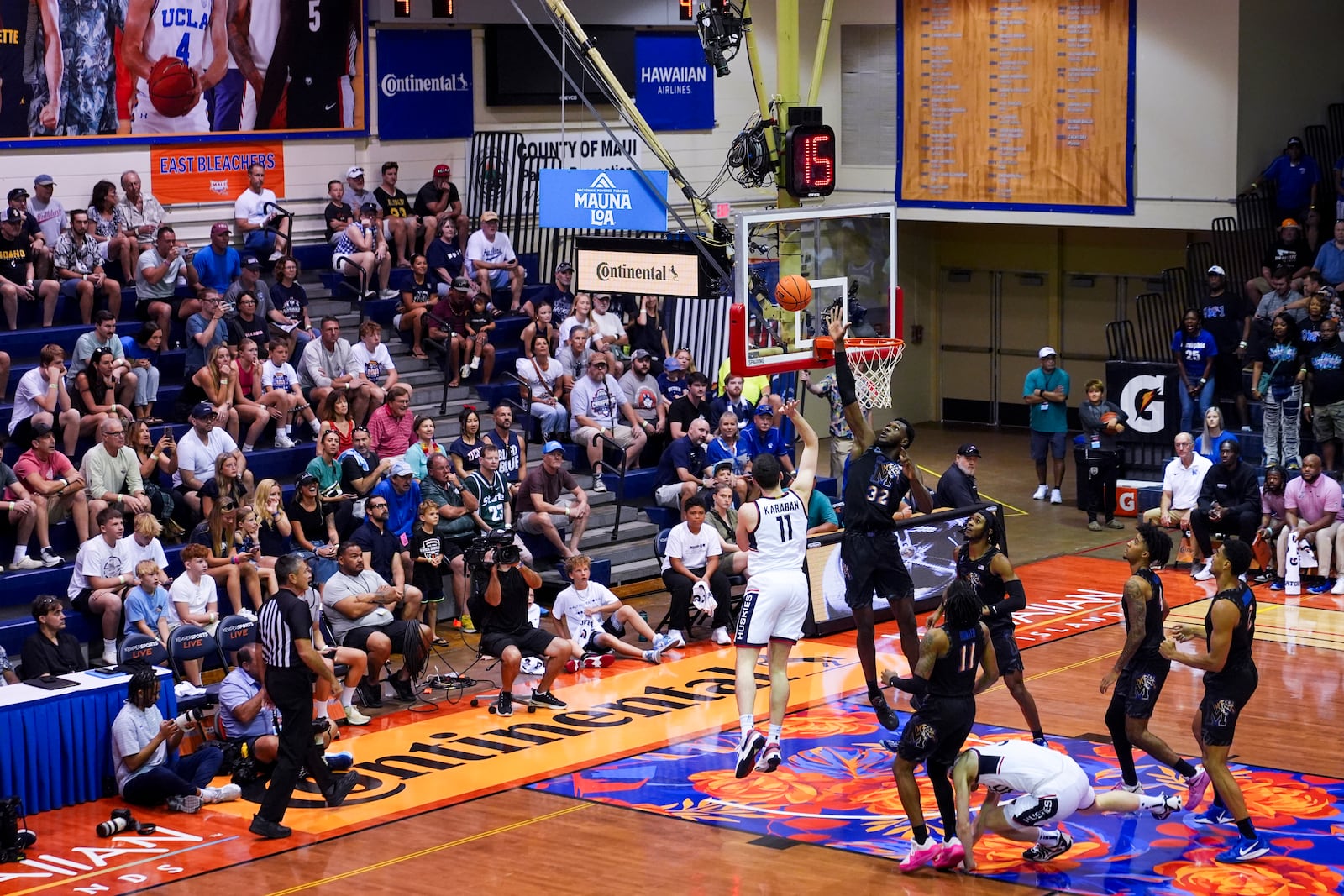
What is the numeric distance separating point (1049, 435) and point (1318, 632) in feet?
21.5

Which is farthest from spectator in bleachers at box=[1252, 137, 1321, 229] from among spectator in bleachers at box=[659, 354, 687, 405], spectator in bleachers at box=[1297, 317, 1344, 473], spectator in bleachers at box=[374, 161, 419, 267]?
spectator in bleachers at box=[374, 161, 419, 267]

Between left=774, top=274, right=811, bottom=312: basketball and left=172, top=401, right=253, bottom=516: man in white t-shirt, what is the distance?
15.9 feet

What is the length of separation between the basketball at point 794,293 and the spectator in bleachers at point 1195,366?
8314 mm

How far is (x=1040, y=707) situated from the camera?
13.6 m

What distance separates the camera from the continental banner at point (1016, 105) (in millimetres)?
23266

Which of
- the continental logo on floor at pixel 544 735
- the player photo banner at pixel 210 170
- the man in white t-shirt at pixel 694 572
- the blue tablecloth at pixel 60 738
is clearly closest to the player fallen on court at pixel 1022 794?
the continental logo on floor at pixel 544 735

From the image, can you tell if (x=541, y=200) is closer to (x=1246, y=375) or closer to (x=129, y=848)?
(x=1246, y=375)

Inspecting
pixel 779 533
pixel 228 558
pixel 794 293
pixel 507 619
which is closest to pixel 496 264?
pixel 228 558

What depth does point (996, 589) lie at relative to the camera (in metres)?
11.4

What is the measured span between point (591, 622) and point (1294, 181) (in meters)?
11.8

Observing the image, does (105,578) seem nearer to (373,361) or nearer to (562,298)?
(373,361)

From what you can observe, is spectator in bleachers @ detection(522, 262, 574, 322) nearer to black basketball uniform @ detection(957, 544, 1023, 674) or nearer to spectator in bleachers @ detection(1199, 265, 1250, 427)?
spectator in bleachers @ detection(1199, 265, 1250, 427)

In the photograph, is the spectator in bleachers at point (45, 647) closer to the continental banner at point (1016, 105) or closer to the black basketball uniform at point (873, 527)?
the black basketball uniform at point (873, 527)

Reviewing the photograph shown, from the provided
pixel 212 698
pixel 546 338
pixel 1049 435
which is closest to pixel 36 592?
pixel 212 698
